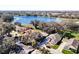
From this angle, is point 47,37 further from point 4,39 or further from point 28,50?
point 4,39

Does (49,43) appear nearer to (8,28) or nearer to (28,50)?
(28,50)
